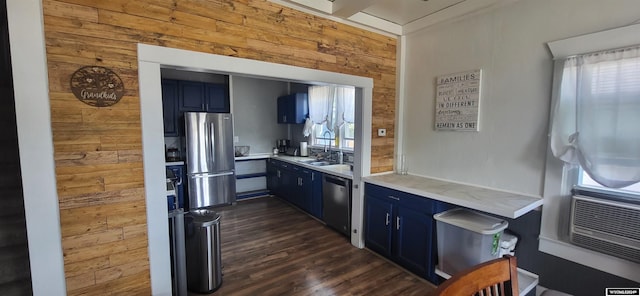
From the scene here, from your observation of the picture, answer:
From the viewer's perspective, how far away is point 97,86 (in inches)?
63.0

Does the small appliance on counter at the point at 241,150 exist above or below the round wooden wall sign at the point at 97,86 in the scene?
below

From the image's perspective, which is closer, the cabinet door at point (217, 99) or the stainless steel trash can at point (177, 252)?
the stainless steel trash can at point (177, 252)

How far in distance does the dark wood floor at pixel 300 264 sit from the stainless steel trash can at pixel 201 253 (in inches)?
6.1

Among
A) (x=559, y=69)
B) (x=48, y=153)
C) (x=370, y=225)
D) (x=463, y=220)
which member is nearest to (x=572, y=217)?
(x=463, y=220)

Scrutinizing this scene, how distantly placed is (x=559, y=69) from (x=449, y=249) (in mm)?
1664

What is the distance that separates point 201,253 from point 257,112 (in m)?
3.59

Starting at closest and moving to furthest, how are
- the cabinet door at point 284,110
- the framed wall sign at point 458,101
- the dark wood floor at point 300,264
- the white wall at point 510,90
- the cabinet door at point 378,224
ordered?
the white wall at point 510,90
the dark wood floor at point 300,264
the framed wall sign at point 458,101
the cabinet door at point 378,224
the cabinet door at point 284,110

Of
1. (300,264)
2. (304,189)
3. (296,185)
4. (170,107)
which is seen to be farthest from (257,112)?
(300,264)

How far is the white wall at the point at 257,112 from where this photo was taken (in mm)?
5133

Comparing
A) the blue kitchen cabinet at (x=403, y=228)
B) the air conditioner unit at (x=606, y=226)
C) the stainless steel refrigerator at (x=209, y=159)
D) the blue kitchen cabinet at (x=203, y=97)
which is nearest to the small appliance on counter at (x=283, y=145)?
the stainless steel refrigerator at (x=209, y=159)

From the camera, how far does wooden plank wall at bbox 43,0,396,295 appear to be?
1.52 metres

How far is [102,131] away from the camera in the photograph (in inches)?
64.2

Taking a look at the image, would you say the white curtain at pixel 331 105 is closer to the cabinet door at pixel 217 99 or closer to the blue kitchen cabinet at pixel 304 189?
the blue kitchen cabinet at pixel 304 189

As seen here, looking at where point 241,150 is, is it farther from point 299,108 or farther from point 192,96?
point 299,108
